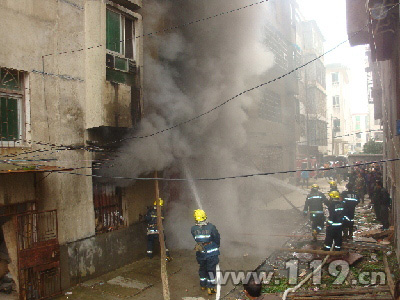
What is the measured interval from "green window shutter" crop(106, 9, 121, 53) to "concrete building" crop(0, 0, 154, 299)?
25 millimetres

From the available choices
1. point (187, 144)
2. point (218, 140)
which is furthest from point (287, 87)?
point (187, 144)

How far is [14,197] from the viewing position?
5863mm

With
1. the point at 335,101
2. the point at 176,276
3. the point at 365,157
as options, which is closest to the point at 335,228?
the point at 176,276

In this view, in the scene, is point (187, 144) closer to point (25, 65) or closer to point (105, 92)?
point (105, 92)

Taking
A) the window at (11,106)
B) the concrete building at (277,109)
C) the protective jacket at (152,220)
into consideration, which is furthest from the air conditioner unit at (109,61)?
the concrete building at (277,109)

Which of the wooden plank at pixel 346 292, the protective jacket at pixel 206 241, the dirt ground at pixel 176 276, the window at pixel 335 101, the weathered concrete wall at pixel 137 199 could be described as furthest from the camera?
the window at pixel 335 101

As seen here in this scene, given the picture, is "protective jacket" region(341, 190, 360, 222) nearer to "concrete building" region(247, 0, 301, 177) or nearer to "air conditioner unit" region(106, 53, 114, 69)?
"concrete building" region(247, 0, 301, 177)

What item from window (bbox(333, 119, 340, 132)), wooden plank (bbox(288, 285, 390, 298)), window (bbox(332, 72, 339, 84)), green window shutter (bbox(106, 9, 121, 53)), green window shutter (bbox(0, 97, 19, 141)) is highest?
window (bbox(332, 72, 339, 84))

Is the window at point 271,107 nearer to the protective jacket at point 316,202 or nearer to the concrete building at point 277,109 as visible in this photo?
the concrete building at point 277,109

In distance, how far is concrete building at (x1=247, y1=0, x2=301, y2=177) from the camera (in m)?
17.0

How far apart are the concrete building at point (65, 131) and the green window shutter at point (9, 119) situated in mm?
16

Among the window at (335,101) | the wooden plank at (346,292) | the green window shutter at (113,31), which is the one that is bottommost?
the wooden plank at (346,292)

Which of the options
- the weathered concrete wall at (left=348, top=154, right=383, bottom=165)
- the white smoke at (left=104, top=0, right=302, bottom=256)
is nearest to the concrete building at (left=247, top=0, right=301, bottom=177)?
the white smoke at (left=104, top=0, right=302, bottom=256)

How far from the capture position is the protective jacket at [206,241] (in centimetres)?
623
